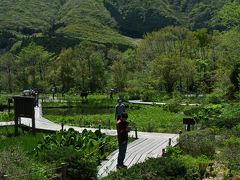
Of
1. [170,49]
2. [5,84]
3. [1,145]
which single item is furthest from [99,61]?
[1,145]

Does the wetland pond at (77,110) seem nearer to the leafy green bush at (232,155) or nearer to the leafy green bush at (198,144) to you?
the leafy green bush at (198,144)

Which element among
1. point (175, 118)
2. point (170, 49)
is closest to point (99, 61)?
point (170, 49)

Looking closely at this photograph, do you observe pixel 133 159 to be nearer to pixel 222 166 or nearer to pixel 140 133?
pixel 222 166

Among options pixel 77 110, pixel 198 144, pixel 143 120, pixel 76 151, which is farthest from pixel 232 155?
pixel 77 110

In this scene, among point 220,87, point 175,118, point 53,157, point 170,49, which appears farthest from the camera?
point 170,49

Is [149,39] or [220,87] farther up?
[149,39]

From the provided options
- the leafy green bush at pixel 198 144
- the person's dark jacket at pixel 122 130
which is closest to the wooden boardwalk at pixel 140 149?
the leafy green bush at pixel 198 144

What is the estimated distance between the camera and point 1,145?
61.4ft

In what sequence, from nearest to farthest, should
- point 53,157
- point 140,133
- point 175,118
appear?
point 53,157 < point 140,133 < point 175,118

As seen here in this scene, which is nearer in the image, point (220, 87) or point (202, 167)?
point (202, 167)

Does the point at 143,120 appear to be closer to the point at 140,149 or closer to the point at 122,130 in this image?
the point at 140,149

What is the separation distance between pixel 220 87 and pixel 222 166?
116 feet

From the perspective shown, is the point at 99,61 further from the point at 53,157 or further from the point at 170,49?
the point at 53,157

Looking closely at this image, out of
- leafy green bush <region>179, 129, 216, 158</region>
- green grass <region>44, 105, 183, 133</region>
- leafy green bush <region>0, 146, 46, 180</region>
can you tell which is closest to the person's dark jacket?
leafy green bush <region>0, 146, 46, 180</region>
